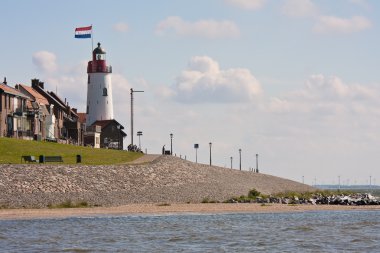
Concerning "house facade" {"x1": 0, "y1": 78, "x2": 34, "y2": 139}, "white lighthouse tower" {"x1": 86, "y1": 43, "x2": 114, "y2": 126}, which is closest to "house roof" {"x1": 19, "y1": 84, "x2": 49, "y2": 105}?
"house facade" {"x1": 0, "y1": 78, "x2": 34, "y2": 139}

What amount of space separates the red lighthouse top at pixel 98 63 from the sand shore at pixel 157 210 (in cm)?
6405

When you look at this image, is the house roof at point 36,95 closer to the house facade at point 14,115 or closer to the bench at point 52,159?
the house facade at point 14,115

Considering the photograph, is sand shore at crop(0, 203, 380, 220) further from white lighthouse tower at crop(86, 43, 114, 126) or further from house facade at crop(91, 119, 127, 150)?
white lighthouse tower at crop(86, 43, 114, 126)

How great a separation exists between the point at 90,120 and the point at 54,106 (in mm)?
8033

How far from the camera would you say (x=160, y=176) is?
76.4 meters

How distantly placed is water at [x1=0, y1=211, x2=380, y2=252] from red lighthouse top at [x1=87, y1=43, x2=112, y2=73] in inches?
2907

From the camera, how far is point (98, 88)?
12875 cm

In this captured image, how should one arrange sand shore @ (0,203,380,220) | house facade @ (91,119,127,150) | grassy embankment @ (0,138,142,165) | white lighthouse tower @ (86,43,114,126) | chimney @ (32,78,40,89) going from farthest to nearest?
house facade @ (91,119,127,150) < white lighthouse tower @ (86,43,114,126) < chimney @ (32,78,40,89) < grassy embankment @ (0,138,142,165) < sand shore @ (0,203,380,220)

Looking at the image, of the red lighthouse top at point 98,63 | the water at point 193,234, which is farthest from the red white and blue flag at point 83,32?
the water at point 193,234

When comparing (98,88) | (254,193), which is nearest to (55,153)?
(254,193)

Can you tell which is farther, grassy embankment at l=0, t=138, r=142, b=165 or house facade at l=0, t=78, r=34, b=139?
house facade at l=0, t=78, r=34, b=139

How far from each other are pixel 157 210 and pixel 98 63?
71.0 metres

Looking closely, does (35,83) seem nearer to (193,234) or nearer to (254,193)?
(254,193)

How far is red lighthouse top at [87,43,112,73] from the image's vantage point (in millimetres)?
128750
